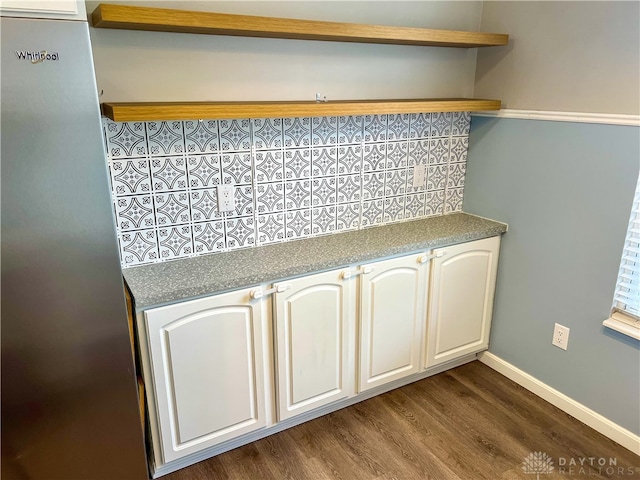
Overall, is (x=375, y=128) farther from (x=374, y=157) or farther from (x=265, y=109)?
(x=265, y=109)

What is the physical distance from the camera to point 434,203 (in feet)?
8.91

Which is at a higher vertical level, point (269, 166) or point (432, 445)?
point (269, 166)

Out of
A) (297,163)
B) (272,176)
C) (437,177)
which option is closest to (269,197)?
(272,176)

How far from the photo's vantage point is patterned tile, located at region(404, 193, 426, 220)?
2627mm

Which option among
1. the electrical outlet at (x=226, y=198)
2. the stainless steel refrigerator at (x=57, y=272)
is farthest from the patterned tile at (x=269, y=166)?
the stainless steel refrigerator at (x=57, y=272)

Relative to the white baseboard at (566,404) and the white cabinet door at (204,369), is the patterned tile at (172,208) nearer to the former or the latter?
the white cabinet door at (204,369)

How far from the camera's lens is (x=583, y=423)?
2311 millimetres

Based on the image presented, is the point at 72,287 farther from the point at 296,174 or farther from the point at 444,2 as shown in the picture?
the point at 444,2

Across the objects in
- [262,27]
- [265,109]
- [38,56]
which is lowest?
[265,109]

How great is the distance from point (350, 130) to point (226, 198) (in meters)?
0.70

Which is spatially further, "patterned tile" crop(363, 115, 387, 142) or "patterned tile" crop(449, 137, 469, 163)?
"patterned tile" crop(449, 137, 469, 163)

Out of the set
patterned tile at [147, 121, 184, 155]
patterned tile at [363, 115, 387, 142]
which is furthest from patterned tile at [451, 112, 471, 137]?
patterned tile at [147, 121, 184, 155]

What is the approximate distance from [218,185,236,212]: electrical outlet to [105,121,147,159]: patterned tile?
348mm

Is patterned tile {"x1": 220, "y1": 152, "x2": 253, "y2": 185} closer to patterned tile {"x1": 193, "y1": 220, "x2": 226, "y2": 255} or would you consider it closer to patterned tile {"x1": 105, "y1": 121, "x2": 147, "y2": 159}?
patterned tile {"x1": 193, "y1": 220, "x2": 226, "y2": 255}
